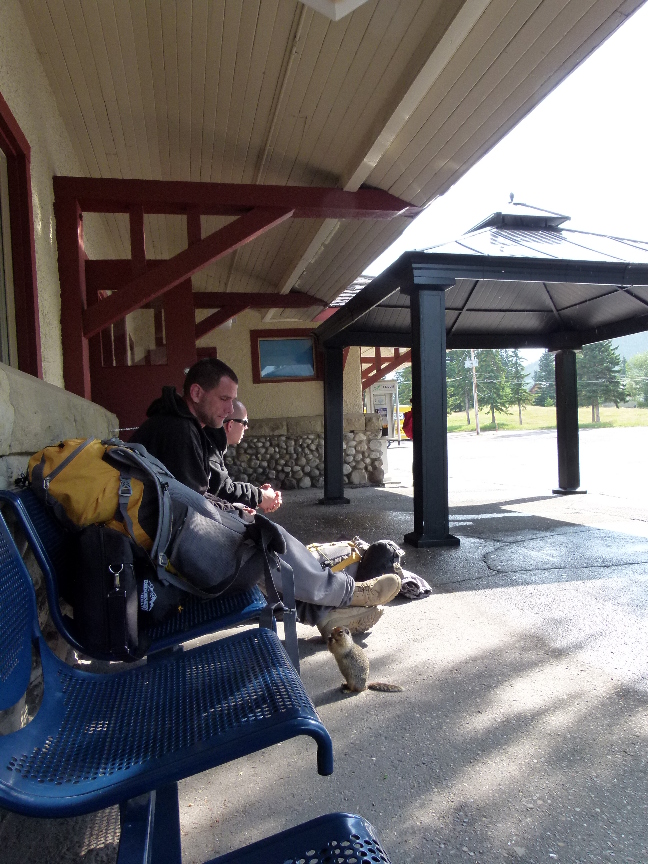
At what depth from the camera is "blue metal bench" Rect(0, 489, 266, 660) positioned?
1679 mm

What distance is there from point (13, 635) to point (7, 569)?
0.15 meters

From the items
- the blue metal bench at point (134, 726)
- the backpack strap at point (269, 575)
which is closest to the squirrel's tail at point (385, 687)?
the backpack strap at point (269, 575)

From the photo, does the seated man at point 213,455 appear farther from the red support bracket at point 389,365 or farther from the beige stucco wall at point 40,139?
the red support bracket at point 389,365

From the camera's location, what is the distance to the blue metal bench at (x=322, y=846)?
1000 mm

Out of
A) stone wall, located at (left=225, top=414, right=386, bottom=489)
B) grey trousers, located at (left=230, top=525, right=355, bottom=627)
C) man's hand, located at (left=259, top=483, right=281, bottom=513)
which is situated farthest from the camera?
stone wall, located at (left=225, top=414, right=386, bottom=489)

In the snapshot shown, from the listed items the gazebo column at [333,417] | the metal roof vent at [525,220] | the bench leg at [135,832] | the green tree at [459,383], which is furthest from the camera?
the green tree at [459,383]

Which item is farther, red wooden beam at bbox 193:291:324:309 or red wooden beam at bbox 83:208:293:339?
red wooden beam at bbox 193:291:324:309

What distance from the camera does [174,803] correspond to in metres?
1.41

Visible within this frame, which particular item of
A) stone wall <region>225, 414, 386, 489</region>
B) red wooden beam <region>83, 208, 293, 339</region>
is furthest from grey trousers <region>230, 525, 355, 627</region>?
stone wall <region>225, 414, 386, 489</region>

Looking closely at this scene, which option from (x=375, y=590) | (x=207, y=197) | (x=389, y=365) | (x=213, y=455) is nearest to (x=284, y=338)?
(x=389, y=365)

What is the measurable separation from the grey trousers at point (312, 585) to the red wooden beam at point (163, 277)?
2.81 m

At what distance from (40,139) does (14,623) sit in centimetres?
375

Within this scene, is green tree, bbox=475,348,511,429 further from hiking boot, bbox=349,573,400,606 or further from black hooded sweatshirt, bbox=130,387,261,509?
black hooded sweatshirt, bbox=130,387,261,509

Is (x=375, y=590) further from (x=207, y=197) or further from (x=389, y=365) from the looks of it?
(x=389, y=365)
